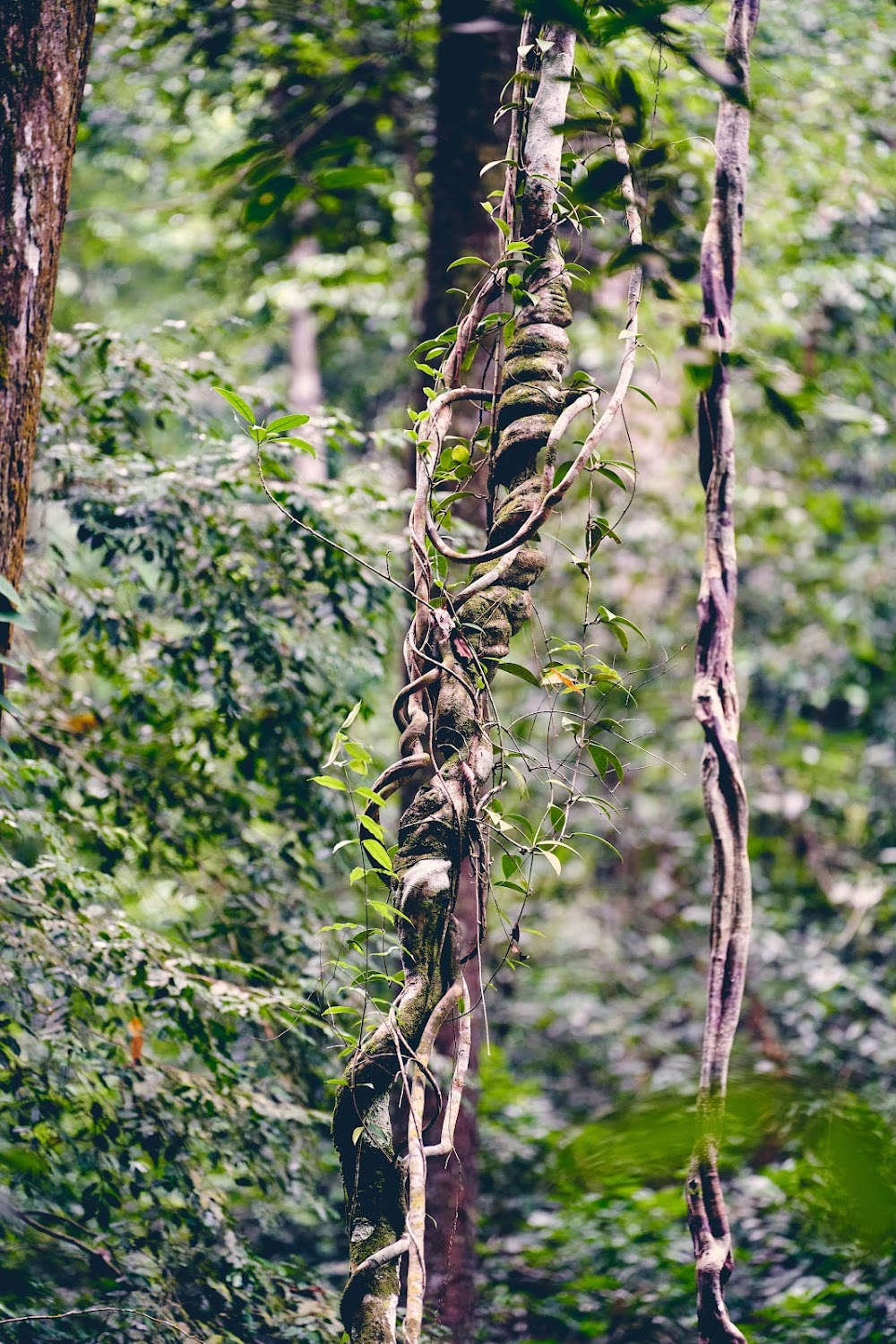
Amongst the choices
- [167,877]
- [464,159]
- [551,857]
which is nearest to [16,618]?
[551,857]

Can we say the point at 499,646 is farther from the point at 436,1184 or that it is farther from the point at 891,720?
the point at 891,720

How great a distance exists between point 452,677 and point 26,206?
3.32 ft

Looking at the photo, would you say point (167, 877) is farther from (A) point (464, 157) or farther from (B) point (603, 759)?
(A) point (464, 157)

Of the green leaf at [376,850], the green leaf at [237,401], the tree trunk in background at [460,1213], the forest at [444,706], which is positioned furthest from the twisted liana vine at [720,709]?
the tree trunk in background at [460,1213]

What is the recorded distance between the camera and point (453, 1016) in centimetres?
148

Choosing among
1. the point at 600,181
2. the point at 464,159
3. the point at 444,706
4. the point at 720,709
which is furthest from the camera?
the point at 464,159

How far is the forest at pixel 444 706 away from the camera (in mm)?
1434

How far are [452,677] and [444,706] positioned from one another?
0.04 m

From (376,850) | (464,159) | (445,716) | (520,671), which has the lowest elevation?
(376,850)

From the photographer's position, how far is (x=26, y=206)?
1.63m

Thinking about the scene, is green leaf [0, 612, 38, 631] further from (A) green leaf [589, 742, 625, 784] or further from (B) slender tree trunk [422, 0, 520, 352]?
(B) slender tree trunk [422, 0, 520, 352]

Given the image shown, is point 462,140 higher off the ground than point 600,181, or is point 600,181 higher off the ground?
point 462,140

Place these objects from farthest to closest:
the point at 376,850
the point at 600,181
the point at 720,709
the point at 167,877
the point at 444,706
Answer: the point at 167,877
the point at 720,709
the point at 444,706
the point at 376,850
the point at 600,181

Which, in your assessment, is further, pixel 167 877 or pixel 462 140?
pixel 462 140
